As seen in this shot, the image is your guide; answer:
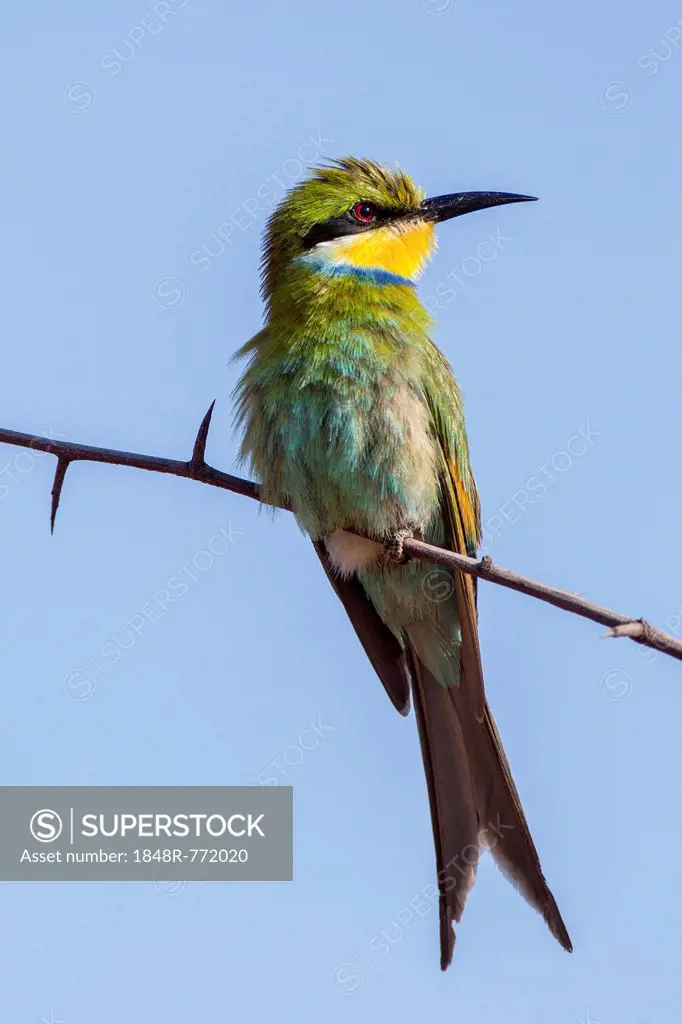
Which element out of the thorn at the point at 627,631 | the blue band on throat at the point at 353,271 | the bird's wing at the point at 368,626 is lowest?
the thorn at the point at 627,631

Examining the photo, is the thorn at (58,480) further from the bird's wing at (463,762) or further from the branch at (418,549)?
the bird's wing at (463,762)

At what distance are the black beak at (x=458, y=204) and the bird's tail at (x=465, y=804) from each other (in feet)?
5.66

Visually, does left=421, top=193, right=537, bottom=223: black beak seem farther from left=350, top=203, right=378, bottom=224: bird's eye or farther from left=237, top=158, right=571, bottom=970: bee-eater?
left=350, top=203, right=378, bottom=224: bird's eye

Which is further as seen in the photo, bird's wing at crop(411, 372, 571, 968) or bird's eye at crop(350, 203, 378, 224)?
bird's eye at crop(350, 203, 378, 224)

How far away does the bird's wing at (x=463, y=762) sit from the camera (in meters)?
3.49

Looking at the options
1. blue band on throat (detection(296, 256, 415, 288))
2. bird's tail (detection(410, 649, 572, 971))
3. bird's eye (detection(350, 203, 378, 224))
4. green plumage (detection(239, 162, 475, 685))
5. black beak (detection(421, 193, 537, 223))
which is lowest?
bird's tail (detection(410, 649, 572, 971))

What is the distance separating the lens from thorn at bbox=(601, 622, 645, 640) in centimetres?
208

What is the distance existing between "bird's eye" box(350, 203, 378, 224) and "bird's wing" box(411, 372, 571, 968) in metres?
0.76

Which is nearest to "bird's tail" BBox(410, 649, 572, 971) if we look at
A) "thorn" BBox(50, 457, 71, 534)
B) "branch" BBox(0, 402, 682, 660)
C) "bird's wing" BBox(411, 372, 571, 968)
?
"bird's wing" BBox(411, 372, 571, 968)

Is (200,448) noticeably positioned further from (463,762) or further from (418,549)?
(463,762)

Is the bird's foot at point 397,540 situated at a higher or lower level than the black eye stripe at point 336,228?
lower

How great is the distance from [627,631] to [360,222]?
276 cm

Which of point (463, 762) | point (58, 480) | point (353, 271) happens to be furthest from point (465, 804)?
point (353, 271)

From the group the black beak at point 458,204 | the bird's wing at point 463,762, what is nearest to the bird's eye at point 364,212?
the black beak at point 458,204
